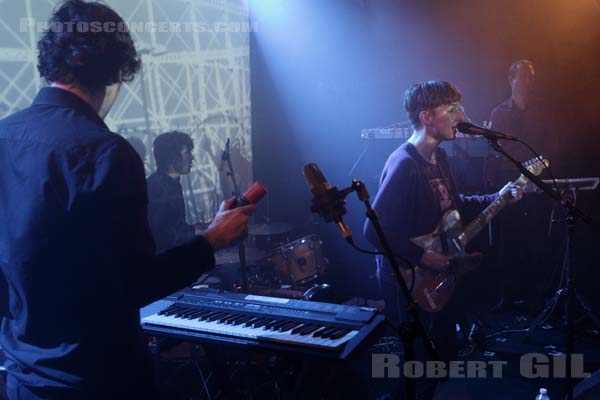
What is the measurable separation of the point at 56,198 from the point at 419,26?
5.51 meters

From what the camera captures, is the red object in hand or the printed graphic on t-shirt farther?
the printed graphic on t-shirt

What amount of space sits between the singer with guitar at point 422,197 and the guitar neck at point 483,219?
0.58 ft

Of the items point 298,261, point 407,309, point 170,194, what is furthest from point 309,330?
point 298,261

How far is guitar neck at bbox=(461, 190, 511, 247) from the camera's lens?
342 cm

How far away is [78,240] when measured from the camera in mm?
1410

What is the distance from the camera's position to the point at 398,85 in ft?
20.2

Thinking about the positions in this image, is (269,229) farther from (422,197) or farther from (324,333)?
(324,333)

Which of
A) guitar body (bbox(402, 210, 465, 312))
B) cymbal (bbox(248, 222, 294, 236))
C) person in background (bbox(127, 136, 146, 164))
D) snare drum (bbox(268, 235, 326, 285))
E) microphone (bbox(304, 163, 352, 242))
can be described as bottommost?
snare drum (bbox(268, 235, 326, 285))

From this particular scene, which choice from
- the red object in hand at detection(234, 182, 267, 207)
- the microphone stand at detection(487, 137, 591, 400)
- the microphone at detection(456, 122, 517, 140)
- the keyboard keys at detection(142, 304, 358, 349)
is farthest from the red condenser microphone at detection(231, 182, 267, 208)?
the microphone stand at detection(487, 137, 591, 400)

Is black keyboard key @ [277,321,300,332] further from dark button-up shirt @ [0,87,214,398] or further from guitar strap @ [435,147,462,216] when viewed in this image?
guitar strap @ [435,147,462,216]

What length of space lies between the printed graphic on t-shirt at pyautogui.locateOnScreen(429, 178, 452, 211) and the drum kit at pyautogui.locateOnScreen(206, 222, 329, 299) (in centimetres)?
180

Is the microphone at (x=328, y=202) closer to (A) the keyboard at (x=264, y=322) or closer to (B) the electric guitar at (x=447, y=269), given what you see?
(A) the keyboard at (x=264, y=322)

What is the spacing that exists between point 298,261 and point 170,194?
141 centimetres

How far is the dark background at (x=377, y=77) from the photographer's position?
5652mm
